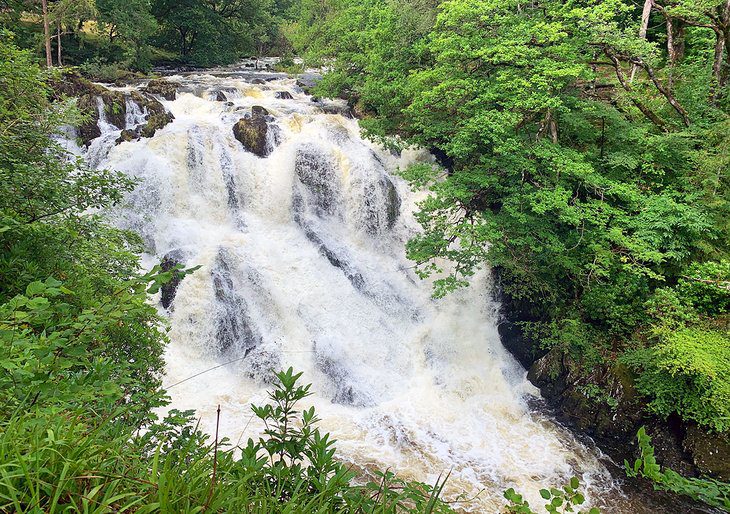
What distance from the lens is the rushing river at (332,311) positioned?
293 inches

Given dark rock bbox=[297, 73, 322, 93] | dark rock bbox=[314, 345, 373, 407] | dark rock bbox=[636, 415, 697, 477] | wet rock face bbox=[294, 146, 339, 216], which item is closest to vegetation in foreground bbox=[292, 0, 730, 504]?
dark rock bbox=[636, 415, 697, 477]

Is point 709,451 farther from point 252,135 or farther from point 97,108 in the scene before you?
point 97,108

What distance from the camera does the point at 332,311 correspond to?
32.3 ft

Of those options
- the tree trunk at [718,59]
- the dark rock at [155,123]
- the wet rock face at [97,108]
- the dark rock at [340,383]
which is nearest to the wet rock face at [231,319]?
the dark rock at [340,383]

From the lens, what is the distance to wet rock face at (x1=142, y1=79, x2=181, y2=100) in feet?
47.2

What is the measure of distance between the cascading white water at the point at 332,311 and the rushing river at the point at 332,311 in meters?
0.04

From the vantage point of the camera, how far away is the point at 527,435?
8.04 m

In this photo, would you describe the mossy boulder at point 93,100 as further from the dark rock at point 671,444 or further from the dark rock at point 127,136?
the dark rock at point 671,444

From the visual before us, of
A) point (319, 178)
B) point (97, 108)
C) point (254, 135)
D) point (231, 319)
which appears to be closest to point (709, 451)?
point (231, 319)

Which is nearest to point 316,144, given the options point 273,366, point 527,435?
point 273,366

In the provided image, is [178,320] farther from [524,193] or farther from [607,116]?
[607,116]

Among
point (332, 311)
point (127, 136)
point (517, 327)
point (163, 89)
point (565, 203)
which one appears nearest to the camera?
point (565, 203)

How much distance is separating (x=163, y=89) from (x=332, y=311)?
11547 mm

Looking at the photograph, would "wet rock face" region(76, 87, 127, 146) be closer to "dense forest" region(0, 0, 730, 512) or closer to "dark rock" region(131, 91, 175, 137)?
"dark rock" region(131, 91, 175, 137)
